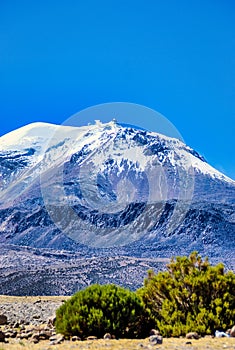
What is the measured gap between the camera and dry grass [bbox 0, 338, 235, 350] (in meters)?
9.33

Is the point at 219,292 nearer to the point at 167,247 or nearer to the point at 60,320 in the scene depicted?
the point at 60,320

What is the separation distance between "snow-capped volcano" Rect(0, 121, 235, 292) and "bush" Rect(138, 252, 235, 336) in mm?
75452

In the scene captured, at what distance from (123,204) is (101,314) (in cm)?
12361

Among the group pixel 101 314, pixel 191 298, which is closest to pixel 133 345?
pixel 101 314

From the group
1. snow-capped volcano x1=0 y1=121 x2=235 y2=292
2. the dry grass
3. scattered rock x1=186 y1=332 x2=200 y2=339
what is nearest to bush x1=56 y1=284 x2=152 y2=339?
the dry grass

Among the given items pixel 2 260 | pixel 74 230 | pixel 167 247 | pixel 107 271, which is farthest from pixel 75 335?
pixel 74 230

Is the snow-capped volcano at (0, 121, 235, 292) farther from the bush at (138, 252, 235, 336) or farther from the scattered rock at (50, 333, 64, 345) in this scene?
the scattered rock at (50, 333, 64, 345)

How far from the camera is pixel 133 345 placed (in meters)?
9.57

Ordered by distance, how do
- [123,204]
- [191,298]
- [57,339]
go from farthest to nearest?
[123,204] < [191,298] < [57,339]

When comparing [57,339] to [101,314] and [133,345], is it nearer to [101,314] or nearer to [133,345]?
[101,314]

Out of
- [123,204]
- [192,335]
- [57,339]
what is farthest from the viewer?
→ [123,204]

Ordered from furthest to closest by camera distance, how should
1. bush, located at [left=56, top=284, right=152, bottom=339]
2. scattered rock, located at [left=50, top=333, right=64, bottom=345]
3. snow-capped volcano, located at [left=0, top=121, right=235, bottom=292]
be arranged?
snow-capped volcano, located at [left=0, top=121, right=235, bottom=292] → bush, located at [left=56, top=284, right=152, bottom=339] → scattered rock, located at [left=50, top=333, right=64, bottom=345]

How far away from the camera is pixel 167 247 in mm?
96750

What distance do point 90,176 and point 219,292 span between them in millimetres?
163029
